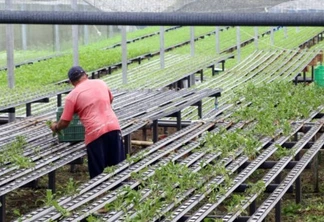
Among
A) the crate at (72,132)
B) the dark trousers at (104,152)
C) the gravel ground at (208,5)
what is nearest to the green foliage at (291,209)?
the dark trousers at (104,152)

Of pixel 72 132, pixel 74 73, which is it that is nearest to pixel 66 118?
pixel 74 73

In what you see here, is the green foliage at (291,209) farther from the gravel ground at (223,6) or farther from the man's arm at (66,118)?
the gravel ground at (223,6)

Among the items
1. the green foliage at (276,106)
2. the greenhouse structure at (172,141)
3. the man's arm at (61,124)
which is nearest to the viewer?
the greenhouse structure at (172,141)

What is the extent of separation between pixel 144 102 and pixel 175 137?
2416 mm

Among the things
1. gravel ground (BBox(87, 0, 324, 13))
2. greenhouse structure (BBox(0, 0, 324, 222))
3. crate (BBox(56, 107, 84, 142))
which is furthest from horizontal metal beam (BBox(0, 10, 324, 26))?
crate (BBox(56, 107, 84, 142))

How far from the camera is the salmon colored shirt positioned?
827 centimetres

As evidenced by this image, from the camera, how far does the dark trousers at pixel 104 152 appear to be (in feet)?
27.1

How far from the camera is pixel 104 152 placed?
8383 millimetres

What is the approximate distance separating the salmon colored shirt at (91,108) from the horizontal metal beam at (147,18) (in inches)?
170

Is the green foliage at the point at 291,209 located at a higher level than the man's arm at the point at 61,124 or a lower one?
lower

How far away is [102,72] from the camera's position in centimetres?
1983

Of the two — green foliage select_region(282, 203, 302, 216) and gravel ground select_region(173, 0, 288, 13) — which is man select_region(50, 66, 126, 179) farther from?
gravel ground select_region(173, 0, 288, 13)

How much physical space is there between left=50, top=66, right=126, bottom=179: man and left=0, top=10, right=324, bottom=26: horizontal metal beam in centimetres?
427

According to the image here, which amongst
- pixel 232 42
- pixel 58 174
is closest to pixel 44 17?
pixel 58 174
